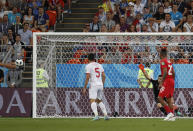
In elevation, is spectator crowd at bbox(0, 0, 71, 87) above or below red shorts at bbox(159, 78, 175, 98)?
above

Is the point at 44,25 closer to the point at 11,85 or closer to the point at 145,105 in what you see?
the point at 11,85

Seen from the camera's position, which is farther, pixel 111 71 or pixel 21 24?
pixel 21 24

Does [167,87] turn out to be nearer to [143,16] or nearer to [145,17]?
[145,17]

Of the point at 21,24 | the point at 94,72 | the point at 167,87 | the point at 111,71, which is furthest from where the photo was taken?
the point at 21,24

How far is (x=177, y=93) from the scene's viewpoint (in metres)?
18.0

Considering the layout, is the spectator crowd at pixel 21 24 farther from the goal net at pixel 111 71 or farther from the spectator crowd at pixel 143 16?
the goal net at pixel 111 71

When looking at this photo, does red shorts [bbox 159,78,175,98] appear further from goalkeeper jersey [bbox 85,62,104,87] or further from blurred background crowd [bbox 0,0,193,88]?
blurred background crowd [bbox 0,0,193,88]

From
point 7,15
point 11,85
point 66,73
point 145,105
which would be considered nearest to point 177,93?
point 145,105

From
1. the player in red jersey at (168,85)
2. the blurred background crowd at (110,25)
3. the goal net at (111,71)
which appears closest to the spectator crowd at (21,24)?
the blurred background crowd at (110,25)

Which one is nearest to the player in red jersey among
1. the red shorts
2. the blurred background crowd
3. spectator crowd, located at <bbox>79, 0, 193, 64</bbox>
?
the red shorts

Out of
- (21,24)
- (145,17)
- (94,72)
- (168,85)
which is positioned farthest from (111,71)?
(21,24)

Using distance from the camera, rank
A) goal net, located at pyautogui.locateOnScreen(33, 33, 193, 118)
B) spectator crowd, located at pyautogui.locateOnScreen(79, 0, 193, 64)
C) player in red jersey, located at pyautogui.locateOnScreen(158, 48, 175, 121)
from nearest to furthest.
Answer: player in red jersey, located at pyautogui.locateOnScreen(158, 48, 175, 121), goal net, located at pyautogui.locateOnScreen(33, 33, 193, 118), spectator crowd, located at pyautogui.locateOnScreen(79, 0, 193, 64)

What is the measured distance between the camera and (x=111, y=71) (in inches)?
733

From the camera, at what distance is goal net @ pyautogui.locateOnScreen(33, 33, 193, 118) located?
17.9 metres
